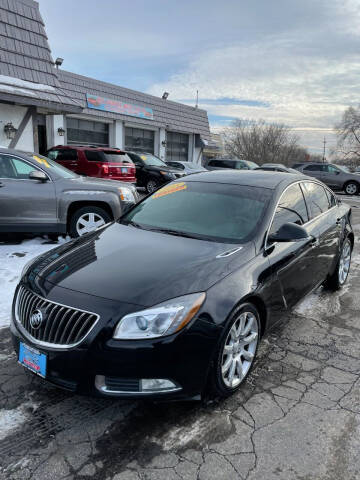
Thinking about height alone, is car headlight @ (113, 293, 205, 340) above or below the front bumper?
above

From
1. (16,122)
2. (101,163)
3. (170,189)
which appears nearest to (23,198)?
(170,189)

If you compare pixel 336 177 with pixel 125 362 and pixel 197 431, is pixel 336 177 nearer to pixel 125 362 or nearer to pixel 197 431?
pixel 197 431

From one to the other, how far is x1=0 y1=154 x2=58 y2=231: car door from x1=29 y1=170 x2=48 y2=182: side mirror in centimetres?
10

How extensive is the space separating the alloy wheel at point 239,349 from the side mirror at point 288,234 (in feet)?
2.27

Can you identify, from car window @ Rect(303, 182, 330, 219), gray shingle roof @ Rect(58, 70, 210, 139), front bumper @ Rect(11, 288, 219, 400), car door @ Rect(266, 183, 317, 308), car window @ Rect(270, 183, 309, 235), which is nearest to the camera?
front bumper @ Rect(11, 288, 219, 400)

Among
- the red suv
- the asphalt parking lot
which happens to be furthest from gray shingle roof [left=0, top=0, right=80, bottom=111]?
the asphalt parking lot

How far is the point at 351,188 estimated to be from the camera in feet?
67.2

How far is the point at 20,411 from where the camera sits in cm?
248

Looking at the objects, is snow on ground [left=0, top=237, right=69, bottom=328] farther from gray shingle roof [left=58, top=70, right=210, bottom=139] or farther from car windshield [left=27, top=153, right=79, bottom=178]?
gray shingle roof [left=58, top=70, right=210, bottom=139]

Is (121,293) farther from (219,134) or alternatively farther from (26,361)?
(219,134)

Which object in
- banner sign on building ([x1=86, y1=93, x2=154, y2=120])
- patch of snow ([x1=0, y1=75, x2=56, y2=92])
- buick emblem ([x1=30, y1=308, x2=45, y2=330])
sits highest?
banner sign on building ([x1=86, y1=93, x2=154, y2=120])

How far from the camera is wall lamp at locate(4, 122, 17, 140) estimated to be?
34.4 feet

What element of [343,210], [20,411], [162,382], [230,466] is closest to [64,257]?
[20,411]

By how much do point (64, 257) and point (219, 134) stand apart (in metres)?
55.5
